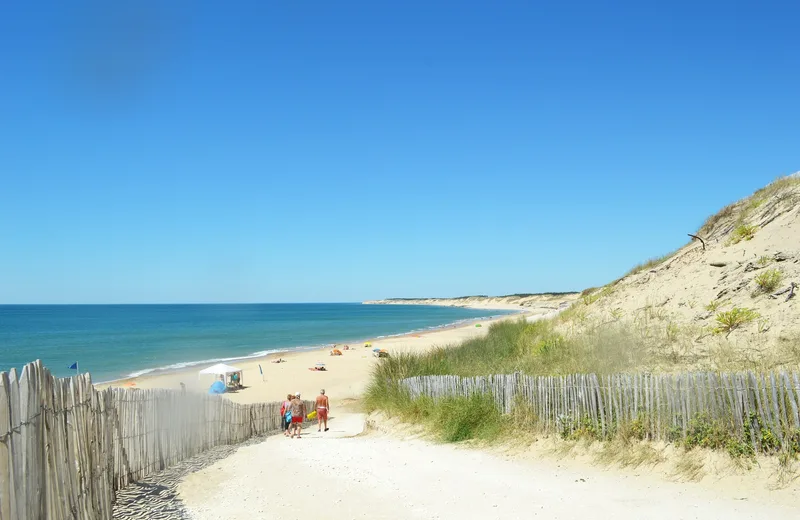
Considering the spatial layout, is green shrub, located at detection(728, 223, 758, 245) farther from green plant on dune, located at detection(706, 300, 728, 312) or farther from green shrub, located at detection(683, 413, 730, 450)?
green shrub, located at detection(683, 413, 730, 450)

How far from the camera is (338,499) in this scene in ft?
27.7

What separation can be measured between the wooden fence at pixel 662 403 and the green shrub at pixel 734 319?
177 inches

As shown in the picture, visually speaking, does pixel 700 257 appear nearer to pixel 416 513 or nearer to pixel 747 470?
pixel 747 470

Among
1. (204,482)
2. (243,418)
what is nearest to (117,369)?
(243,418)

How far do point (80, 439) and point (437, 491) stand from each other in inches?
192

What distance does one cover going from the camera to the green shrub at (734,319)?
13266 mm

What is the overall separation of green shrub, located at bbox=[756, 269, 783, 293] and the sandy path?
8186mm

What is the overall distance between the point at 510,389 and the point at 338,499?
14.7ft

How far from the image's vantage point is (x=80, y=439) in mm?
5812

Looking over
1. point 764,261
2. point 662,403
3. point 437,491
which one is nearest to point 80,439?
point 437,491

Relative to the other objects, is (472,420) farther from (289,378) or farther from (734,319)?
(289,378)

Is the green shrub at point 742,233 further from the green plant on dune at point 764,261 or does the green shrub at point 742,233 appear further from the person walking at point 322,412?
the person walking at point 322,412

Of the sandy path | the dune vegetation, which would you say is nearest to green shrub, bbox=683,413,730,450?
the dune vegetation

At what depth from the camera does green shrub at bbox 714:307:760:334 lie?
13.3 meters
